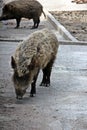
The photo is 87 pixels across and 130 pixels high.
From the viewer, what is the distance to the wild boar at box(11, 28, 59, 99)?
25.0 ft

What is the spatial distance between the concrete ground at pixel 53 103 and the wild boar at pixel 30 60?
0.25 meters

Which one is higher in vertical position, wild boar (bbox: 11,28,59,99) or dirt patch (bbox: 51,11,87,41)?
wild boar (bbox: 11,28,59,99)

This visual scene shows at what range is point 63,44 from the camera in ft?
45.0

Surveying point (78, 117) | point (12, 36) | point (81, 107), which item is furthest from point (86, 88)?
point (12, 36)

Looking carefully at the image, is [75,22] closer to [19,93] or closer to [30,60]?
[30,60]

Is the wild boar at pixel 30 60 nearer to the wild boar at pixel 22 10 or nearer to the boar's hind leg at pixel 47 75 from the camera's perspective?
the boar's hind leg at pixel 47 75

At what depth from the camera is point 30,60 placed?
7.65 meters

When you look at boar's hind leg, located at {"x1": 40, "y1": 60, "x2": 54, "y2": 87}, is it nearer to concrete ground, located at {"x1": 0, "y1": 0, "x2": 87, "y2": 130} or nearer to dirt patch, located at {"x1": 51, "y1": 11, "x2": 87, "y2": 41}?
concrete ground, located at {"x1": 0, "y1": 0, "x2": 87, "y2": 130}

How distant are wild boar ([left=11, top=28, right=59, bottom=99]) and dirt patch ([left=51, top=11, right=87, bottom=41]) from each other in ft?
20.8

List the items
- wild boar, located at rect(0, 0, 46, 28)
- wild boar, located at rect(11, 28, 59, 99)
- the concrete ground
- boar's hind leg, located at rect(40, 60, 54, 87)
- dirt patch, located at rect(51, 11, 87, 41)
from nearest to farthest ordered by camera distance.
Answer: the concrete ground → wild boar, located at rect(11, 28, 59, 99) → boar's hind leg, located at rect(40, 60, 54, 87) → dirt patch, located at rect(51, 11, 87, 41) → wild boar, located at rect(0, 0, 46, 28)

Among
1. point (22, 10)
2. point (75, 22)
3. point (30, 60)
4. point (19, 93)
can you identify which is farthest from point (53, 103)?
point (75, 22)

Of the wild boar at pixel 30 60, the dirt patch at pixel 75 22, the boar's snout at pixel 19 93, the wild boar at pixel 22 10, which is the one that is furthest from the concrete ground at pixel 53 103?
the wild boar at pixel 22 10

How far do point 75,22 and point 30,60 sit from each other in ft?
35.5

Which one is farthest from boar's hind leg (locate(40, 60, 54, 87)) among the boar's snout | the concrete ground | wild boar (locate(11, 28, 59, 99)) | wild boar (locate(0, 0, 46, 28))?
wild boar (locate(0, 0, 46, 28))
